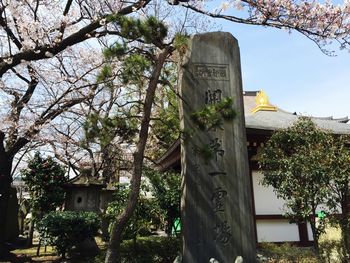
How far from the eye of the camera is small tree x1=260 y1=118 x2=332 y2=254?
21.7ft

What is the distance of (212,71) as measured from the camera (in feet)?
20.6

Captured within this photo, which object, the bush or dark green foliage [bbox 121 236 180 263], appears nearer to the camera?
dark green foliage [bbox 121 236 180 263]

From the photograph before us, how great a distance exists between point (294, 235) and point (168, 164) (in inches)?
193

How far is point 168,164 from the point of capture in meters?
11.8

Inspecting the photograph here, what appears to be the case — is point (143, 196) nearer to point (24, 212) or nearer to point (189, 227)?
point (189, 227)

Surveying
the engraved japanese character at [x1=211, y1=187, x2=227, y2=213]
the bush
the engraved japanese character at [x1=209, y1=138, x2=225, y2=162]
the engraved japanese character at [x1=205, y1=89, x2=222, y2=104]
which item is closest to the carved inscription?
the engraved japanese character at [x1=205, y1=89, x2=222, y2=104]

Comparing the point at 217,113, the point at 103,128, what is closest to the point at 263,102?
the point at 217,113

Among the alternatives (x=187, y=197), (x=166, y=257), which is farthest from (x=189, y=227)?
(x=166, y=257)

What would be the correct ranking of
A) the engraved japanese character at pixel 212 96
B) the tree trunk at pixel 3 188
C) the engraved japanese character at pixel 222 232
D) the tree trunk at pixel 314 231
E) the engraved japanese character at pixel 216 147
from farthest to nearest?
the tree trunk at pixel 3 188 → the tree trunk at pixel 314 231 → the engraved japanese character at pixel 212 96 → the engraved japanese character at pixel 216 147 → the engraved japanese character at pixel 222 232

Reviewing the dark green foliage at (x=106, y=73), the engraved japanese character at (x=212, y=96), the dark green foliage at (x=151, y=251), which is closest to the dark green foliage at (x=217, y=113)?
the engraved japanese character at (x=212, y=96)

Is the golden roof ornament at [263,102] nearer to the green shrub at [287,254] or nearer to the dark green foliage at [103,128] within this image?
the green shrub at [287,254]

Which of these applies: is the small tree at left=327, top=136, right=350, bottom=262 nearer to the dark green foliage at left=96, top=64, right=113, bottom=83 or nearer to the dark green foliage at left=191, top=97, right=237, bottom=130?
the dark green foliage at left=191, top=97, right=237, bottom=130

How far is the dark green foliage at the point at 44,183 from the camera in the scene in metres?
11.2

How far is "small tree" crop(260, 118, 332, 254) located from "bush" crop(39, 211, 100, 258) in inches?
187
